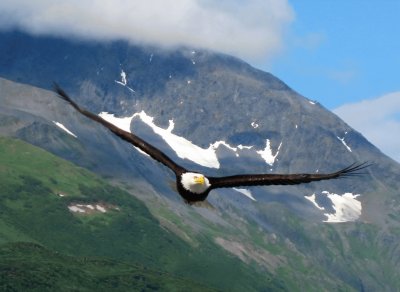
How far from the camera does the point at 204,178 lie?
37.9 metres

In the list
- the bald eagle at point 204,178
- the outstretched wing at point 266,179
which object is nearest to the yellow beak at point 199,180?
the bald eagle at point 204,178

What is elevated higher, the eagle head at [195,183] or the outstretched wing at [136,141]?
the outstretched wing at [136,141]

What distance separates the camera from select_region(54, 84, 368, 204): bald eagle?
124 feet

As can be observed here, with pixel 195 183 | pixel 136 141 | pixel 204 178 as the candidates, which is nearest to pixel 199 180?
pixel 195 183

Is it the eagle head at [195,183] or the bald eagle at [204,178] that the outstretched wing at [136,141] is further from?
the eagle head at [195,183]

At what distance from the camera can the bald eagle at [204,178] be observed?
1489 inches

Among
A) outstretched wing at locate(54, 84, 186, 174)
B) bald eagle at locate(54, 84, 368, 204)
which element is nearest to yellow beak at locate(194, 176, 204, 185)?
bald eagle at locate(54, 84, 368, 204)

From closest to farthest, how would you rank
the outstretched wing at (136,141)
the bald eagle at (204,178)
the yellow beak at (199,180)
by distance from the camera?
the yellow beak at (199,180) → the bald eagle at (204,178) → the outstretched wing at (136,141)

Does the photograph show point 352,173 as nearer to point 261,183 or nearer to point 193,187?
point 261,183

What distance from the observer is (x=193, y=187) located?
123 ft

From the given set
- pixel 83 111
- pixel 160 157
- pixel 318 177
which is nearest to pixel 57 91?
pixel 83 111

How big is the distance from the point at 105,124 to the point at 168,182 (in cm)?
348

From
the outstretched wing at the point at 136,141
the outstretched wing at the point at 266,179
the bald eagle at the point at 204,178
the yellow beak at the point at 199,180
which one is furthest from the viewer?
the outstretched wing at the point at 266,179

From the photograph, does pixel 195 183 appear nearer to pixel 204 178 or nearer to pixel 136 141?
pixel 204 178
